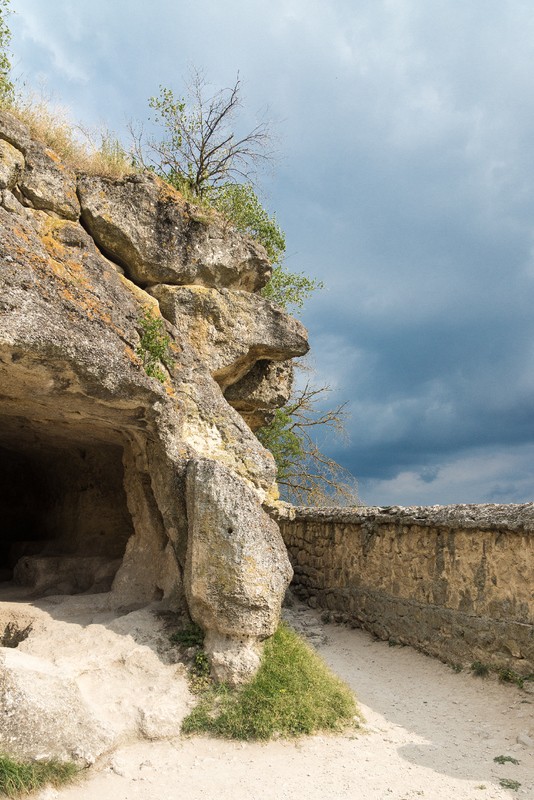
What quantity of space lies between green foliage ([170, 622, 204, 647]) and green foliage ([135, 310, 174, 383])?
272 centimetres

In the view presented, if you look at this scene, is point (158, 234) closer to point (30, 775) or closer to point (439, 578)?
point (439, 578)

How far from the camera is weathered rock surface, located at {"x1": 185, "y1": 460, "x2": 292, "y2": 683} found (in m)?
6.00

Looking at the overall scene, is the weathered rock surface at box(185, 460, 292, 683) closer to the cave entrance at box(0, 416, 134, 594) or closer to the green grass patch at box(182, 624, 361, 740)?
the green grass patch at box(182, 624, 361, 740)

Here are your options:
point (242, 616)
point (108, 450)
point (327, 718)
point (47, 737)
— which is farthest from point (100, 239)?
point (327, 718)

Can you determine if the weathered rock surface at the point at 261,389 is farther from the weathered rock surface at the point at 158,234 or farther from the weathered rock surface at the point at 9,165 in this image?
the weathered rock surface at the point at 9,165

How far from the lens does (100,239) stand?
293 inches

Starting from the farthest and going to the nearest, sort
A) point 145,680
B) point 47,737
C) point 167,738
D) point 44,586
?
point 44,586 → point 145,680 → point 167,738 → point 47,737

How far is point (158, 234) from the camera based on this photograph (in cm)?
784

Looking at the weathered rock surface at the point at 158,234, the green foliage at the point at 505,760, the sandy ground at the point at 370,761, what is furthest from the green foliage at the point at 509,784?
the weathered rock surface at the point at 158,234

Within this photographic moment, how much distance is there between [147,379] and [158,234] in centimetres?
A: 237

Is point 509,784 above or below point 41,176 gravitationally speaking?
below

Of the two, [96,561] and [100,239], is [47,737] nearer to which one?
[96,561]

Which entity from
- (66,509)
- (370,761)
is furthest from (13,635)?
(66,509)

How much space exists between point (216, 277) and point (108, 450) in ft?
10.7
